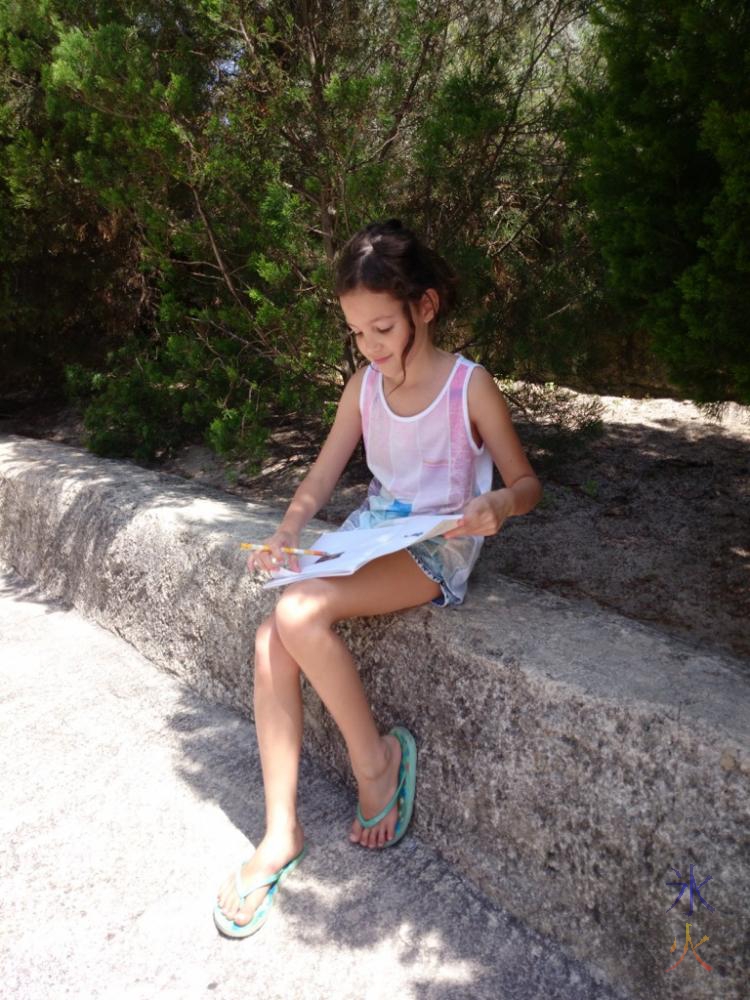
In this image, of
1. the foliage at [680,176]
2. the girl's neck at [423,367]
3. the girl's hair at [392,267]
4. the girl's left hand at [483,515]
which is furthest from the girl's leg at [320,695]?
the foliage at [680,176]

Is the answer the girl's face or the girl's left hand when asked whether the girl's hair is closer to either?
the girl's face

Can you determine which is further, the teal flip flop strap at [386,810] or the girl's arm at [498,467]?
the teal flip flop strap at [386,810]

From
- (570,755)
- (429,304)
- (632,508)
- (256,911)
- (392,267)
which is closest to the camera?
(570,755)

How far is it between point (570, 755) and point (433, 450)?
91cm

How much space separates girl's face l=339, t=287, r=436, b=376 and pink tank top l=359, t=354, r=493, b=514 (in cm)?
14

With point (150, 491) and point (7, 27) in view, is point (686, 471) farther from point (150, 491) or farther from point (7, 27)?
point (7, 27)

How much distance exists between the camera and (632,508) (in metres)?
3.62

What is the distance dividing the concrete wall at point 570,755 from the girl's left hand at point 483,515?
0.27 m

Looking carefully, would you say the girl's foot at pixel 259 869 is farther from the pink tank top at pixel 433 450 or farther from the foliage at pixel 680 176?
the foliage at pixel 680 176

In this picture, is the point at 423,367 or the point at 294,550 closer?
the point at 294,550

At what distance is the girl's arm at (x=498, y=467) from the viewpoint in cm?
202

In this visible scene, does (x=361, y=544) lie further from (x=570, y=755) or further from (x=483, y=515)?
(x=570, y=755)

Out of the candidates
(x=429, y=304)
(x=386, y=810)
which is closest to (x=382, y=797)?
(x=386, y=810)

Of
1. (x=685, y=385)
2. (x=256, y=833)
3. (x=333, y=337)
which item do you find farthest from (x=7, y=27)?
(x=256, y=833)
